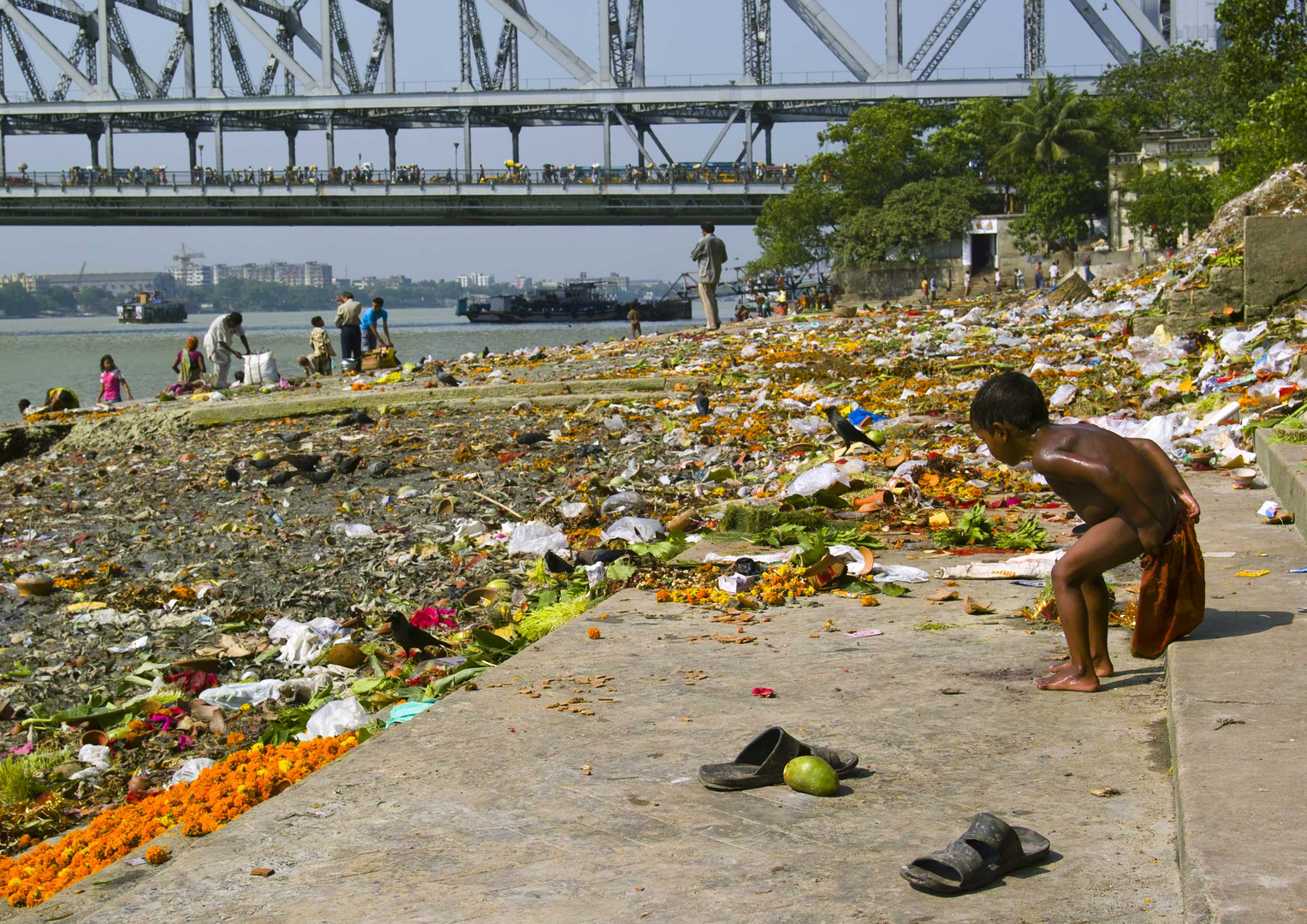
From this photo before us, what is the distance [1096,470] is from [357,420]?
25.9 feet

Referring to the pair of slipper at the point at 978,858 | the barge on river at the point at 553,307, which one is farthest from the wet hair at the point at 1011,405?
the barge on river at the point at 553,307

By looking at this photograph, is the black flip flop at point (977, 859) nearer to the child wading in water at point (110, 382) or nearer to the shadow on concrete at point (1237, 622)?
the shadow on concrete at point (1237, 622)

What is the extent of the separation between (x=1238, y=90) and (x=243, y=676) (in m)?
23.5

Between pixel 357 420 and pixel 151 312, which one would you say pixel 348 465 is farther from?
pixel 151 312

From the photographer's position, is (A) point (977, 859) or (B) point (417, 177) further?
(B) point (417, 177)

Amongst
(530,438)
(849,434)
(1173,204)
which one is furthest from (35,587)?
(1173,204)

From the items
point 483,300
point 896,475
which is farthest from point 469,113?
point 896,475

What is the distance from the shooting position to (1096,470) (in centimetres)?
274

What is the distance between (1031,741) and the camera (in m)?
2.43

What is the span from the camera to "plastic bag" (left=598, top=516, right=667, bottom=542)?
5141 millimetres

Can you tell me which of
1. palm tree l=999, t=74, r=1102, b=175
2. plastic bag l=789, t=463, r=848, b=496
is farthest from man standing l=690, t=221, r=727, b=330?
palm tree l=999, t=74, r=1102, b=175

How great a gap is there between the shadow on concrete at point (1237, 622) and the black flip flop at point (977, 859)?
1.12m

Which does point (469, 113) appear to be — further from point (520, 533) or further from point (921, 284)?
point (520, 533)

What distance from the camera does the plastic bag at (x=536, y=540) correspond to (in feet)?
17.8
